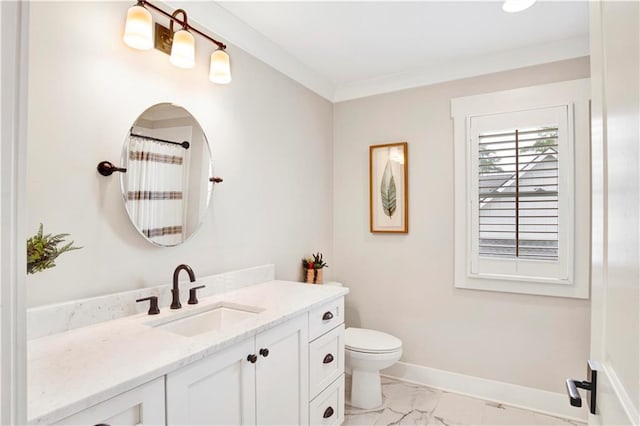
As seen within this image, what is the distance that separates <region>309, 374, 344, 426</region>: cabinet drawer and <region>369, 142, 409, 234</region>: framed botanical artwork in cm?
136

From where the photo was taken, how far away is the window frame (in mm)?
2365

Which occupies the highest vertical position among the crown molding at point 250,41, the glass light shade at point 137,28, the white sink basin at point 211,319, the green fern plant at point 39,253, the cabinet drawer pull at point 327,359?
the crown molding at point 250,41

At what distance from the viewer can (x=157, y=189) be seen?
1719 millimetres

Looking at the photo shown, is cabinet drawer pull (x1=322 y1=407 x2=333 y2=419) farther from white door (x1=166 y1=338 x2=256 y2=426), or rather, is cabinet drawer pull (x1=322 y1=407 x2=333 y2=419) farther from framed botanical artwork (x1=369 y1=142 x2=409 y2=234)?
framed botanical artwork (x1=369 y1=142 x2=409 y2=234)

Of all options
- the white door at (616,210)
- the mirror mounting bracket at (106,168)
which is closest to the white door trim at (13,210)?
the white door at (616,210)

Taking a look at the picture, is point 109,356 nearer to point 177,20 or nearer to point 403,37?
point 177,20

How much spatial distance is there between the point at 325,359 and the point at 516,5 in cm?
217

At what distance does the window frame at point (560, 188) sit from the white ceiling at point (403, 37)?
0.80 feet

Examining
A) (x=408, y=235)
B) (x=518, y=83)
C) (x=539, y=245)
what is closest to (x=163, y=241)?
(x=408, y=235)

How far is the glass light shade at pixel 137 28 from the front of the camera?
146cm

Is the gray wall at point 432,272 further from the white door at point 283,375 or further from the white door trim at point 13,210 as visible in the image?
the white door trim at point 13,210

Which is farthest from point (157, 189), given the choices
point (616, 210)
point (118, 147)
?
point (616, 210)

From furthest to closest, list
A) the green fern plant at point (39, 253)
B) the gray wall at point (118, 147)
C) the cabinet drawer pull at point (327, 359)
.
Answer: the cabinet drawer pull at point (327, 359) < the gray wall at point (118, 147) < the green fern plant at point (39, 253)

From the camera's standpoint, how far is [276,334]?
1548mm
